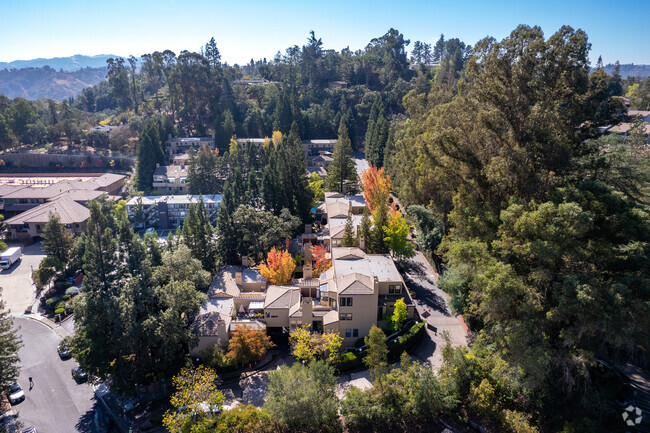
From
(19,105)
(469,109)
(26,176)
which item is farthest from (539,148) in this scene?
(19,105)

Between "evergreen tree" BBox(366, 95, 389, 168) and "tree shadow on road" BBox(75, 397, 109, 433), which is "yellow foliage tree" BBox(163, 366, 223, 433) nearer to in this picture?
"tree shadow on road" BBox(75, 397, 109, 433)

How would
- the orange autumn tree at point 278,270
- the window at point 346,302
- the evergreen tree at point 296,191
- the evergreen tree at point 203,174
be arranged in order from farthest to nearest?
the evergreen tree at point 203,174 < the evergreen tree at point 296,191 < the orange autumn tree at point 278,270 < the window at point 346,302

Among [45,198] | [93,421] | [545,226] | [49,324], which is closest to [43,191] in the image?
[45,198]

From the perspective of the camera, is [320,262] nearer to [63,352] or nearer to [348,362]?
[348,362]

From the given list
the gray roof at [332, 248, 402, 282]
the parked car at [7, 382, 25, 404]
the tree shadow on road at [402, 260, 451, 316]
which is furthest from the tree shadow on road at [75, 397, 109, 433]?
the tree shadow on road at [402, 260, 451, 316]

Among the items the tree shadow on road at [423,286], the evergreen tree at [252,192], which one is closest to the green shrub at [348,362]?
the tree shadow on road at [423,286]

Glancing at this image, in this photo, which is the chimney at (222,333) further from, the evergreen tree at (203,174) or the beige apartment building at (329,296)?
the evergreen tree at (203,174)
